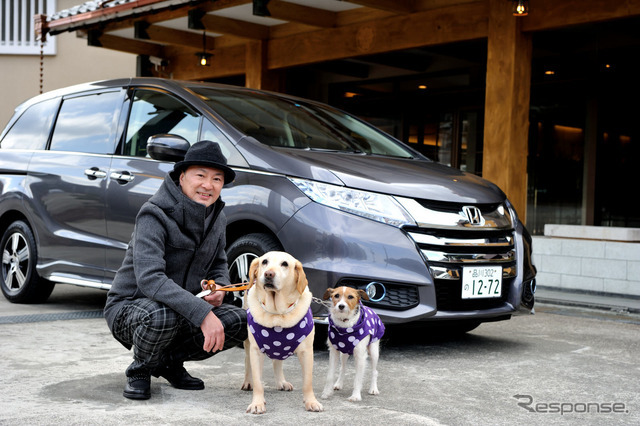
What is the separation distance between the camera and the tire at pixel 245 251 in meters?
4.52

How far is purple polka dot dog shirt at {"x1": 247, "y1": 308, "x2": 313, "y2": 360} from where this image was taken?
3314 mm

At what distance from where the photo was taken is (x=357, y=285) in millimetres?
4270

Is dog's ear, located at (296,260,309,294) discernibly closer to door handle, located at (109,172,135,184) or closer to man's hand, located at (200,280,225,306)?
man's hand, located at (200,280,225,306)

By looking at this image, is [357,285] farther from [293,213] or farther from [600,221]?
[600,221]

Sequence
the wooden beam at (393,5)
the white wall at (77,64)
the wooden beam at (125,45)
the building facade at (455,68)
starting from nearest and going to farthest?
the building facade at (455,68) → the wooden beam at (393,5) → the wooden beam at (125,45) → the white wall at (77,64)

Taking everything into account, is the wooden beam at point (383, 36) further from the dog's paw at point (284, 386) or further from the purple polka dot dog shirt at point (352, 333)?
the dog's paw at point (284, 386)

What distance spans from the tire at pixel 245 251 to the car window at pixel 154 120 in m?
0.84

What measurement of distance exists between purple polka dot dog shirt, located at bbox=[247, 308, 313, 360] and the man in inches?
6.0

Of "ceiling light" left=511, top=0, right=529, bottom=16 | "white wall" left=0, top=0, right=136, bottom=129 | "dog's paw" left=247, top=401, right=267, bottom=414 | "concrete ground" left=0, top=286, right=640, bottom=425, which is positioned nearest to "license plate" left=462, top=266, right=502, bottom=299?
"concrete ground" left=0, top=286, right=640, bottom=425

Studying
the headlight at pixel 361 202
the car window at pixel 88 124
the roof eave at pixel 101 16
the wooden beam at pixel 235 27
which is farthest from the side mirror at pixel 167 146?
the wooden beam at pixel 235 27

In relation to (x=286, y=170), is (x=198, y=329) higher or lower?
lower

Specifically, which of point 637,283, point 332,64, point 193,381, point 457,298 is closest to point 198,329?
point 193,381

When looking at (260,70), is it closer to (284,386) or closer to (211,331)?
(284,386)

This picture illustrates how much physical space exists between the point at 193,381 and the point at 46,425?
2.67ft
